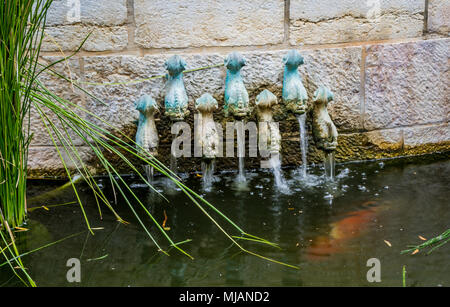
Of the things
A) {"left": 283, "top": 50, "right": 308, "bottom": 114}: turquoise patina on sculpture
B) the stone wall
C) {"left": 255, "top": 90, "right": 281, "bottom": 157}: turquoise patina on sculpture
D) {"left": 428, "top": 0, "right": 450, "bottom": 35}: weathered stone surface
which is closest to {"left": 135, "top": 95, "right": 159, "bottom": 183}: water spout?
the stone wall

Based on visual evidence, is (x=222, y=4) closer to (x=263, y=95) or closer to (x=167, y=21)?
(x=167, y=21)

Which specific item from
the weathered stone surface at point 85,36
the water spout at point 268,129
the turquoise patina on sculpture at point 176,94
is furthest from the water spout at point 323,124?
the weathered stone surface at point 85,36

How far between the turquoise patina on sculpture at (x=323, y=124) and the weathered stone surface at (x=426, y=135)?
0.64m

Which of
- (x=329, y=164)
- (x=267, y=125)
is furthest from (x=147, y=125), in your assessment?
(x=329, y=164)

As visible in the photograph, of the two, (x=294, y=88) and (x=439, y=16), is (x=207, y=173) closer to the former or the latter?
(x=294, y=88)

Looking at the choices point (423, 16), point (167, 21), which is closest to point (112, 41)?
point (167, 21)

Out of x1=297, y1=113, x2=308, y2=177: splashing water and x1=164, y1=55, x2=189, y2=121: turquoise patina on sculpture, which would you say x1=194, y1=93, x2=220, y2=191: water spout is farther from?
x1=297, y1=113, x2=308, y2=177: splashing water

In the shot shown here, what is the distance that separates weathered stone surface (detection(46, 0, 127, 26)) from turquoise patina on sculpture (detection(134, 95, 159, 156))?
0.49m

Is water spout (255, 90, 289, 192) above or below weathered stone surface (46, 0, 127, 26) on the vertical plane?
below

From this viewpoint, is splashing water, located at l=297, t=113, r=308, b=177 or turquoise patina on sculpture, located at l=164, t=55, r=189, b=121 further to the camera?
splashing water, located at l=297, t=113, r=308, b=177

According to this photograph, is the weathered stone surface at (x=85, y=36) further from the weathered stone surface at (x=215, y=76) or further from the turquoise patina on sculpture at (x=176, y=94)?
the turquoise patina on sculpture at (x=176, y=94)

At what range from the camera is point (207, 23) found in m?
2.96

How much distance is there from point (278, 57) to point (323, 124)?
1.55 ft

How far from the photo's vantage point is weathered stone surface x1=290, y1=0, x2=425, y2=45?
301 cm
